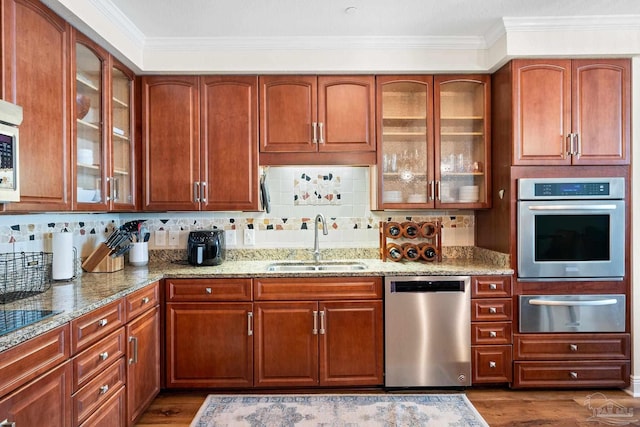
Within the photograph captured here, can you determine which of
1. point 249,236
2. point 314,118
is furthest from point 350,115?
point 249,236

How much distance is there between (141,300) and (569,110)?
2996 mm

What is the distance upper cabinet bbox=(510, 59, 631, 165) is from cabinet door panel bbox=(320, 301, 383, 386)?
4.78ft

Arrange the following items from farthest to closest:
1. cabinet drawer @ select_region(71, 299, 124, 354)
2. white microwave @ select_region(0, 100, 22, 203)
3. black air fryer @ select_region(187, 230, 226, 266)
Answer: black air fryer @ select_region(187, 230, 226, 266) < cabinet drawer @ select_region(71, 299, 124, 354) < white microwave @ select_region(0, 100, 22, 203)

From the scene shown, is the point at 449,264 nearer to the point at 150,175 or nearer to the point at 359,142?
the point at 359,142

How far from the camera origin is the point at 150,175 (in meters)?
2.90

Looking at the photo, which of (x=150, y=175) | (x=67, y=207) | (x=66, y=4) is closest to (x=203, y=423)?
(x=67, y=207)

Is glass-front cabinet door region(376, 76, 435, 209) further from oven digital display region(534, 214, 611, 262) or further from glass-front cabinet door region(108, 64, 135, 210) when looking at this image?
glass-front cabinet door region(108, 64, 135, 210)

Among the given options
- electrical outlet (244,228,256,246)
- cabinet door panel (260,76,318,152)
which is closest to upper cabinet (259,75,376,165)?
cabinet door panel (260,76,318,152)

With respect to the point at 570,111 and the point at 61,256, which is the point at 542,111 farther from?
the point at 61,256

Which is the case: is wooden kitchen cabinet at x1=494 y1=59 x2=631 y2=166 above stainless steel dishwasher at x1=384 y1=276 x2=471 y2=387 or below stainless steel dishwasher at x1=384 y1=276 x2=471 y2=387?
above

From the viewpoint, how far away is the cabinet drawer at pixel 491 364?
8.75 ft

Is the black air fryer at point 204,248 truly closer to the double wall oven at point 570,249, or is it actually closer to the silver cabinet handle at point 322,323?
the silver cabinet handle at point 322,323

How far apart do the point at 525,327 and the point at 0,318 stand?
9.37 feet

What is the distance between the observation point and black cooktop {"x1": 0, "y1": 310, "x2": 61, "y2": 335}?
1363 millimetres
